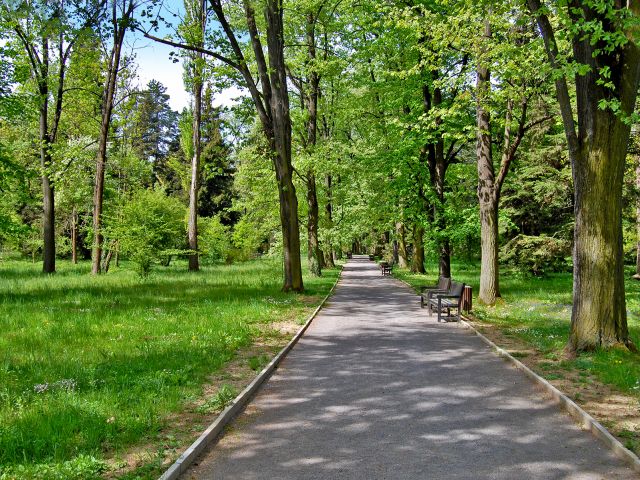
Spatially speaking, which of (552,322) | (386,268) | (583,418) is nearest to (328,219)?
(386,268)

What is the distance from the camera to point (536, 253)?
2106 centimetres

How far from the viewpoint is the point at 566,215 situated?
872 inches

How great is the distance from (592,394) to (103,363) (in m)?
6.72

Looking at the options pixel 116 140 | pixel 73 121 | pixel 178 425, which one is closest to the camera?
pixel 178 425

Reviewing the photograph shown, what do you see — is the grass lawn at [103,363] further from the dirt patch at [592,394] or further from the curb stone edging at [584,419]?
the dirt patch at [592,394]

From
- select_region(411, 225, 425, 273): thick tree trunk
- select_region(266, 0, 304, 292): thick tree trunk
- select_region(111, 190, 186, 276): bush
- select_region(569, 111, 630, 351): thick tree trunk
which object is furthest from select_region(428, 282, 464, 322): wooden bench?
select_region(411, 225, 425, 273): thick tree trunk

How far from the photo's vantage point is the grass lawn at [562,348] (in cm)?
576

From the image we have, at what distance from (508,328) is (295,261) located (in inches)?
338

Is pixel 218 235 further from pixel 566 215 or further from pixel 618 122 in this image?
pixel 618 122

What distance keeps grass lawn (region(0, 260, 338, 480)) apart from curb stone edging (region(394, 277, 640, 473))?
3.94 metres

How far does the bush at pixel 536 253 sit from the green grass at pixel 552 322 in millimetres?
659

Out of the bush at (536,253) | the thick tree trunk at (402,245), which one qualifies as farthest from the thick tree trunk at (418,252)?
the bush at (536,253)

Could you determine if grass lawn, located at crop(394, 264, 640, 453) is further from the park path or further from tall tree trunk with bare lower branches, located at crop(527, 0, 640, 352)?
tall tree trunk with bare lower branches, located at crop(527, 0, 640, 352)

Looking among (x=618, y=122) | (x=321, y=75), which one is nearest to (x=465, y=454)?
(x=618, y=122)
